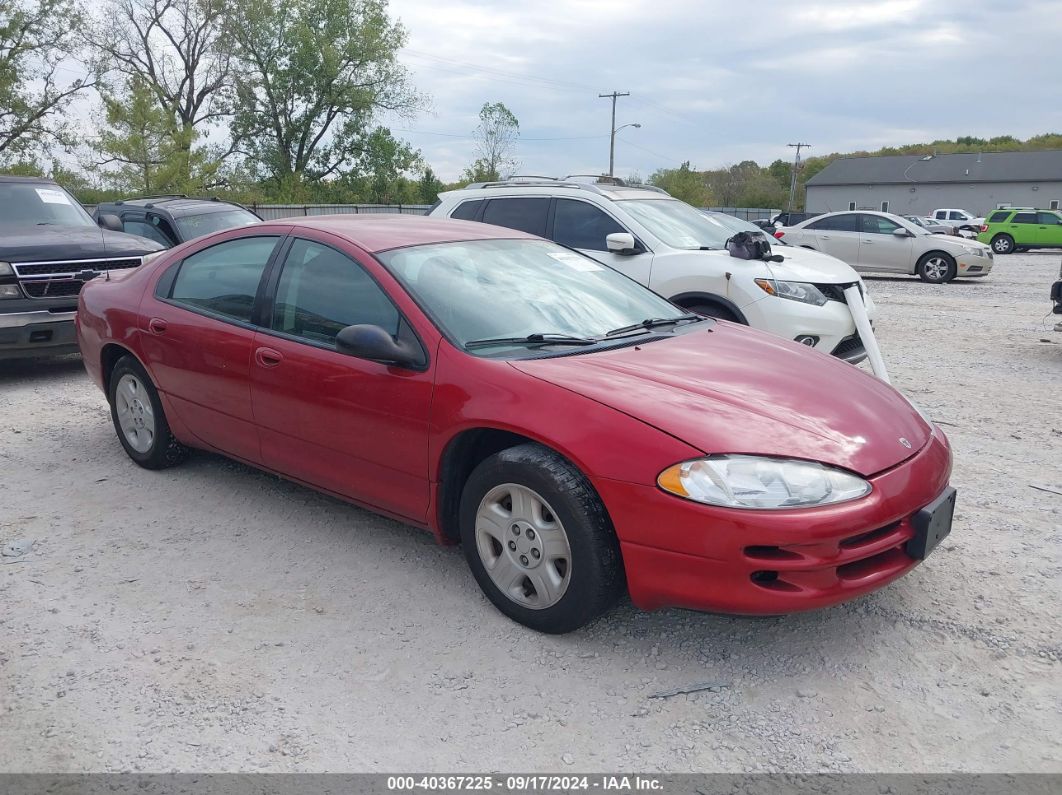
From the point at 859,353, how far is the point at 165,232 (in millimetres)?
8818

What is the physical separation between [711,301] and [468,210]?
2784 millimetres

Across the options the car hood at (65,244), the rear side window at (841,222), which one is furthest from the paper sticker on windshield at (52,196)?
the rear side window at (841,222)

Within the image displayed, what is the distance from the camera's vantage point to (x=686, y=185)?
219 ft

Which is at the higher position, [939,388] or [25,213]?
[25,213]

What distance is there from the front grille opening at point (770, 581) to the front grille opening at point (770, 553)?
0.06m

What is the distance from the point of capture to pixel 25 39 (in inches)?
1443

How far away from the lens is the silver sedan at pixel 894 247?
59.9ft

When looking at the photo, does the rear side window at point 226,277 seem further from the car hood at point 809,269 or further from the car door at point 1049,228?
the car door at point 1049,228

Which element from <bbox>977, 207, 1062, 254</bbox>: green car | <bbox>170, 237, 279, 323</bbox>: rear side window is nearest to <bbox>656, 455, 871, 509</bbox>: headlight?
<bbox>170, 237, 279, 323</bbox>: rear side window

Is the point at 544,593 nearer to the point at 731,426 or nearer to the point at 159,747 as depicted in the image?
the point at 731,426

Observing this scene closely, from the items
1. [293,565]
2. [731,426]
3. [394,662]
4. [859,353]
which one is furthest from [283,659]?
[859,353]

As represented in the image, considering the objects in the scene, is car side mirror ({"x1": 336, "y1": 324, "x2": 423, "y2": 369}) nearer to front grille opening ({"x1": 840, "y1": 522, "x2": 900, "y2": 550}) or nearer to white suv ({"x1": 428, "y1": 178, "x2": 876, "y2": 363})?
front grille opening ({"x1": 840, "y1": 522, "x2": 900, "y2": 550})

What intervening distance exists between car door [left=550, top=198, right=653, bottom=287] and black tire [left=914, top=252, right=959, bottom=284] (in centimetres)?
1320

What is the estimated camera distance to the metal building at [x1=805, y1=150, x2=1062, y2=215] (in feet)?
219
